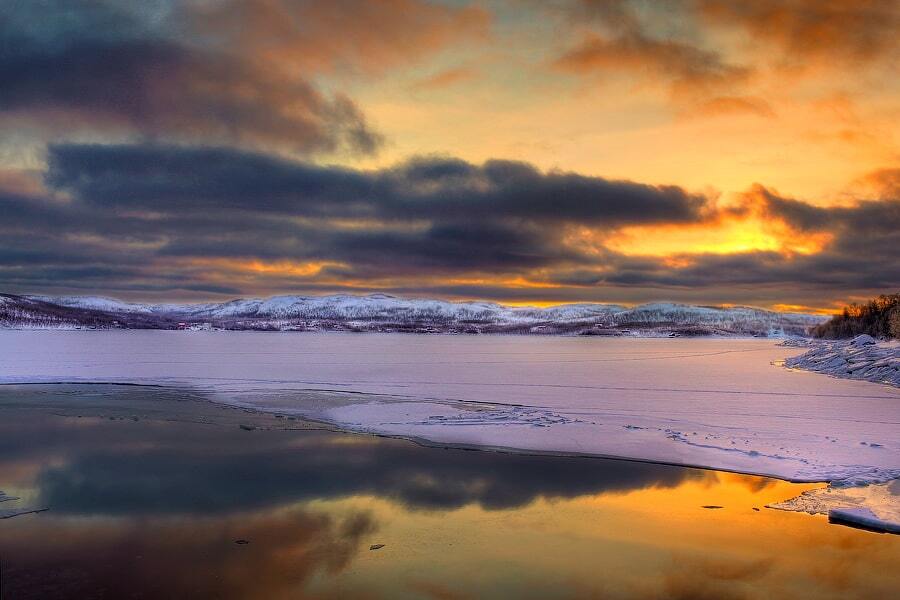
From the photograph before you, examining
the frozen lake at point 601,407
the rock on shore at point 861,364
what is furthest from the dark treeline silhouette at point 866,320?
the frozen lake at point 601,407

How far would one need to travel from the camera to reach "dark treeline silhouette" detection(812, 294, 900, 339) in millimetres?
81500

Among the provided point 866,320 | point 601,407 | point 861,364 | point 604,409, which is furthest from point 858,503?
point 866,320

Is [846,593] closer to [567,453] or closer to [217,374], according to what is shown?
[567,453]

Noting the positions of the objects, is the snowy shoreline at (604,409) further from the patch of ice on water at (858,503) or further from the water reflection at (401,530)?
the water reflection at (401,530)

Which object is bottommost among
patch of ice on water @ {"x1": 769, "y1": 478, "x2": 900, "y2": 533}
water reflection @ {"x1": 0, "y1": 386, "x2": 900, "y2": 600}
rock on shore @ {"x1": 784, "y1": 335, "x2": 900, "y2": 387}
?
water reflection @ {"x1": 0, "y1": 386, "x2": 900, "y2": 600}

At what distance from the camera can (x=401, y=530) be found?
765 centimetres

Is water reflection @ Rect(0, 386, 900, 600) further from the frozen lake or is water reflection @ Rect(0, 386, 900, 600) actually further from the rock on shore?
the rock on shore

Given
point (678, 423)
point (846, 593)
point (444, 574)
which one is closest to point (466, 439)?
point (678, 423)

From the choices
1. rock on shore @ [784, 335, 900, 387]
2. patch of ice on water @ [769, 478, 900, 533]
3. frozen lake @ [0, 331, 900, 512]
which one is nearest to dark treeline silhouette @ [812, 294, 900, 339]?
rock on shore @ [784, 335, 900, 387]

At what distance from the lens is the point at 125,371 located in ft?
93.8

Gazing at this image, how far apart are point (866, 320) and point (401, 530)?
358 feet

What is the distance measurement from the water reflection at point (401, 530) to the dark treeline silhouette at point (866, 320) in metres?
78.6

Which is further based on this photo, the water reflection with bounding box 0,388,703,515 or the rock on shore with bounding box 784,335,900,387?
the rock on shore with bounding box 784,335,900,387

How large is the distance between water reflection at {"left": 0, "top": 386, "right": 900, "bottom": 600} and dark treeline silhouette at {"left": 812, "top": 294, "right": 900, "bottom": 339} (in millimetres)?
78554
